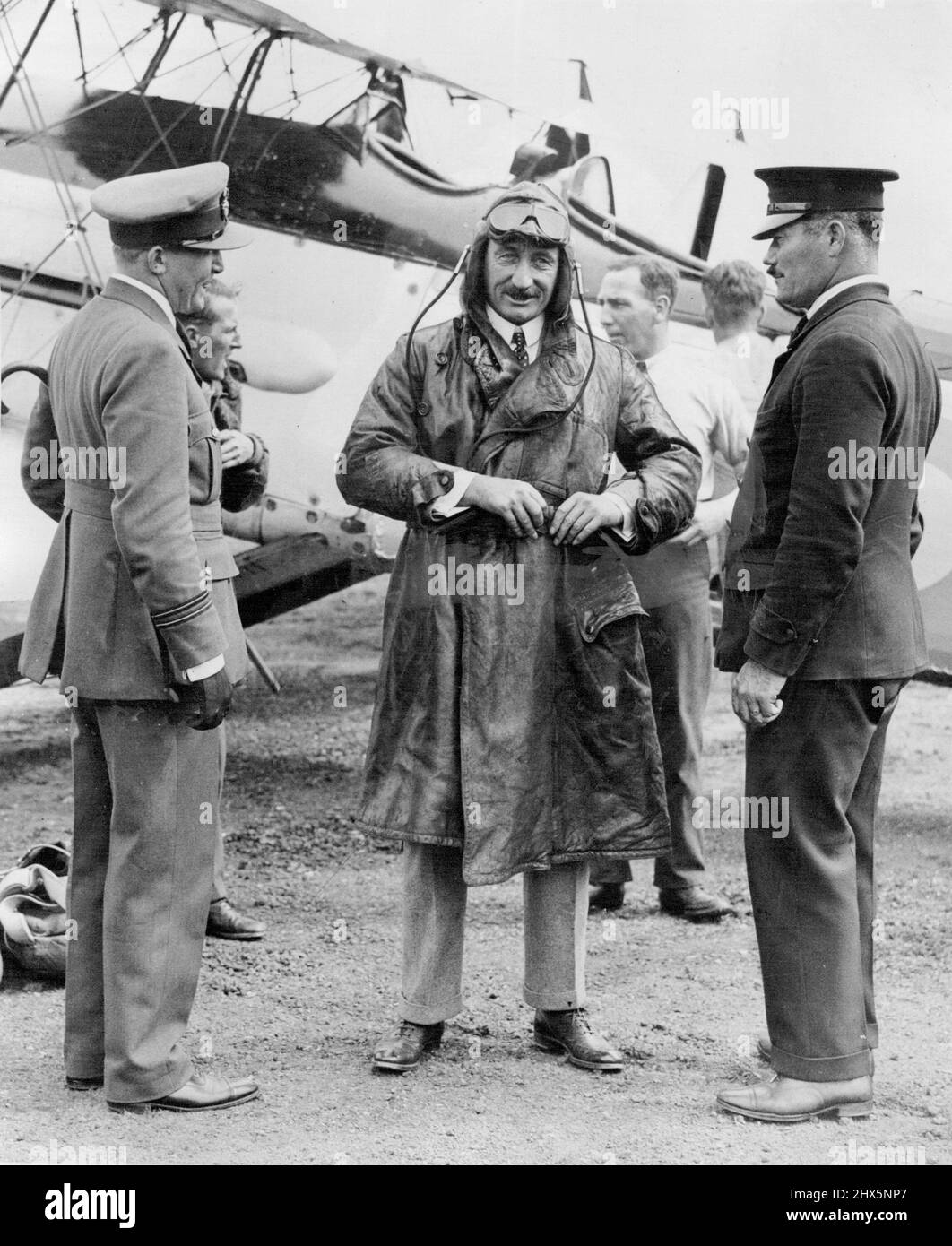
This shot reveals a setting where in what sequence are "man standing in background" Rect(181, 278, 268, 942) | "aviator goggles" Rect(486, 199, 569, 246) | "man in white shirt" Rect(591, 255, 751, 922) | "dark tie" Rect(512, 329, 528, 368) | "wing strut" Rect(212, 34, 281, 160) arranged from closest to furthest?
1. "aviator goggles" Rect(486, 199, 569, 246)
2. "dark tie" Rect(512, 329, 528, 368)
3. "man standing in background" Rect(181, 278, 268, 942)
4. "man in white shirt" Rect(591, 255, 751, 922)
5. "wing strut" Rect(212, 34, 281, 160)

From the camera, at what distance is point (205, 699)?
3.04 meters

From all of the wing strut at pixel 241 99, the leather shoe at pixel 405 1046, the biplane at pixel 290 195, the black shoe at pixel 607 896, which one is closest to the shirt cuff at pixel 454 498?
the leather shoe at pixel 405 1046

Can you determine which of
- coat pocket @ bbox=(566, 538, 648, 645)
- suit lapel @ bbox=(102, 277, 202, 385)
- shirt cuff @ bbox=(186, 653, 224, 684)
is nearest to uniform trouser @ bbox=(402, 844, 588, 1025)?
coat pocket @ bbox=(566, 538, 648, 645)

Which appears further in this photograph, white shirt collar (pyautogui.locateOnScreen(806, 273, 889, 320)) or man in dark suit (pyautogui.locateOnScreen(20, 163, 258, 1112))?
white shirt collar (pyautogui.locateOnScreen(806, 273, 889, 320))

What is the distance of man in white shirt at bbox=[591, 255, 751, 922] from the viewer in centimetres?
455

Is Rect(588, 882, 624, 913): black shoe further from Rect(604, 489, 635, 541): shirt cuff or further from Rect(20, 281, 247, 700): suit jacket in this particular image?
Rect(20, 281, 247, 700): suit jacket

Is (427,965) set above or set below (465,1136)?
above

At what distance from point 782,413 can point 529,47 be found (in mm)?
2248

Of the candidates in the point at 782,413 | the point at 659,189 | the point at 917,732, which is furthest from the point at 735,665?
the point at 917,732

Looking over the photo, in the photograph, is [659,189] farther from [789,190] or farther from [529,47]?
[789,190]

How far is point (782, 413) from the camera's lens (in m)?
3.15

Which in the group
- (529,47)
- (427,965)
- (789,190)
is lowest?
(427,965)

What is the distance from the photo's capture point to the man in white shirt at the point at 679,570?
14.9ft

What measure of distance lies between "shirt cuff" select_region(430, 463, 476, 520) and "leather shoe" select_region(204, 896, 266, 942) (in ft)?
5.80
